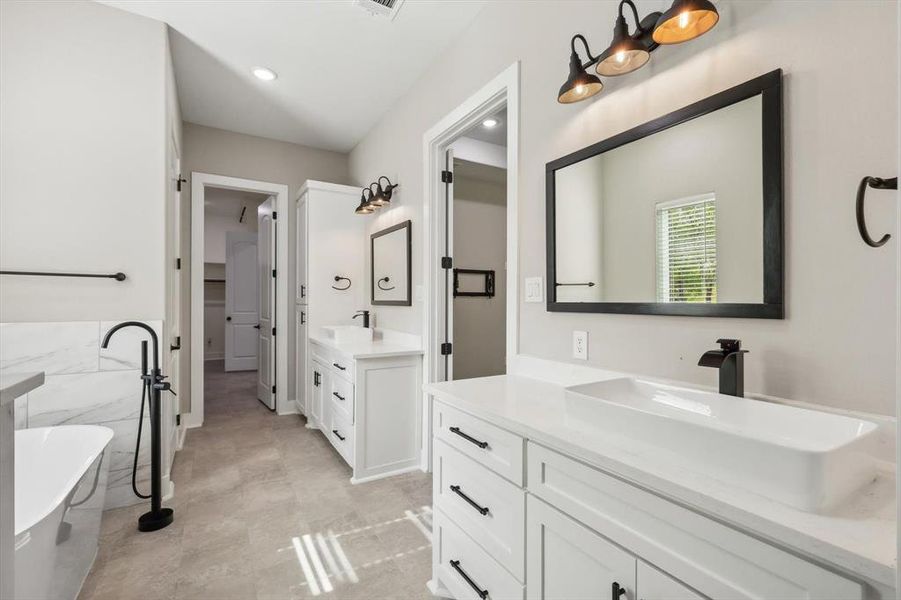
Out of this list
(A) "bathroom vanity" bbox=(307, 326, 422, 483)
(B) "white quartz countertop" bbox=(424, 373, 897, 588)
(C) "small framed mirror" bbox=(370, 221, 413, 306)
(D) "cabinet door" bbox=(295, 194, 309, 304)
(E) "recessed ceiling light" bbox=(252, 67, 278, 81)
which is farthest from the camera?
(D) "cabinet door" bbox=(295, 194, 309, 304)

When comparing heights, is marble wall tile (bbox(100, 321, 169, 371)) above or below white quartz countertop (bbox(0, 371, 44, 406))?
below

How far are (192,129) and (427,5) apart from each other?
2834 millimetres

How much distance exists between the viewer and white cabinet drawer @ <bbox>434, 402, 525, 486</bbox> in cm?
122

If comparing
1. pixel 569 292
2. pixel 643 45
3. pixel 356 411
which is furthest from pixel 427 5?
pixel 356 411

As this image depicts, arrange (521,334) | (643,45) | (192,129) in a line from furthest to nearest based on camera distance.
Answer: (192,129)
(521,334)
(643,45)

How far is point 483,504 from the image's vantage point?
1374 mm

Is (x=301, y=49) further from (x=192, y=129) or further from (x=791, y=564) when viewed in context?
(x=791, y=564)

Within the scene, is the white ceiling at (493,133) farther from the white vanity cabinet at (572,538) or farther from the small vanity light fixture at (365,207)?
the white vanity cabinet at (572,538)

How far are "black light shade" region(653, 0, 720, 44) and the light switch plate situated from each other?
1003mm

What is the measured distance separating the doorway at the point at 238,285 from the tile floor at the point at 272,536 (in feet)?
3.82

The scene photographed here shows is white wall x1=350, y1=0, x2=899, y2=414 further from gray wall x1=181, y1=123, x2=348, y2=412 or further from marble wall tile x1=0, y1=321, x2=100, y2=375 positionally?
gray wall x1=181, y1=123, x2=348, y2=412

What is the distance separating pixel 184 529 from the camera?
2.13 m

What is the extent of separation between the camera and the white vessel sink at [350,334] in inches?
128

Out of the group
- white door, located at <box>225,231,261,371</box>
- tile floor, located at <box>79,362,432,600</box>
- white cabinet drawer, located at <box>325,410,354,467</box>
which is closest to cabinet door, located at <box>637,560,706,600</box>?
tile floor, located at <box>79,362,432,600</box>
